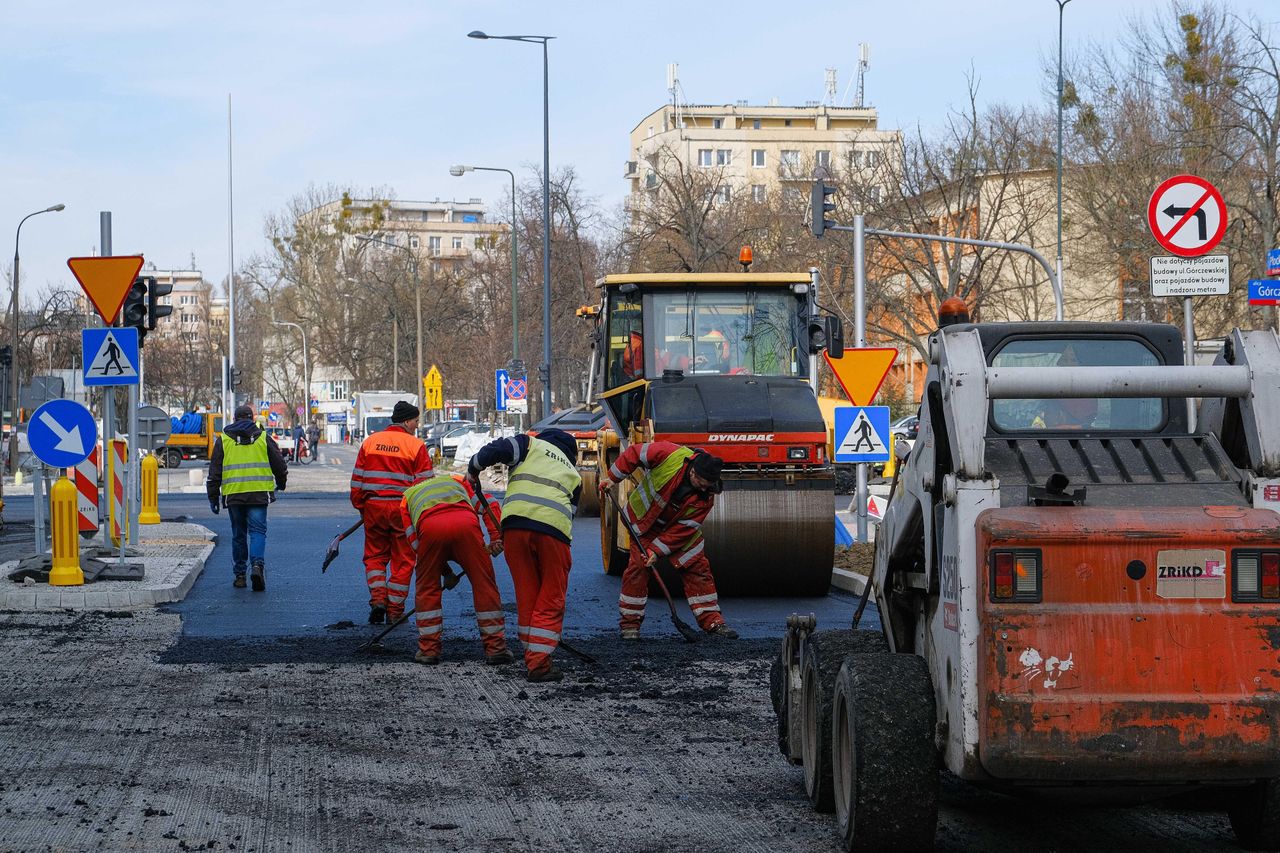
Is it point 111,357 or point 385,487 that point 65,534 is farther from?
point 385,487

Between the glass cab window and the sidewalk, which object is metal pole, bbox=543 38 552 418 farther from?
the glass cab window

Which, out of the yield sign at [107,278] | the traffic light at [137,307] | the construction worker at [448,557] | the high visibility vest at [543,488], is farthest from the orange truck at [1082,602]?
the traffic light at [137,307]

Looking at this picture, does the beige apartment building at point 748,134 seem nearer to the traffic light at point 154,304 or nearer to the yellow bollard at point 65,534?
the traffic light at point 154,304

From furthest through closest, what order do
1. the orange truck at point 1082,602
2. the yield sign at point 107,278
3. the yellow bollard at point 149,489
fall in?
the yellow bollard at point 149,489 < the yield sign at point 107,278 < the orange truck at point 1082,602

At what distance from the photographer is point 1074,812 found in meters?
6.52

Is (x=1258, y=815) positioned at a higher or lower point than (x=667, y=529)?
lower

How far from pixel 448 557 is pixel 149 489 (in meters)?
14.6

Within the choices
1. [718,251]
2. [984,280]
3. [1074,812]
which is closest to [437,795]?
[1074,812]

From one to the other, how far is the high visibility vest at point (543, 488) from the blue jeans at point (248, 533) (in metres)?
5.99

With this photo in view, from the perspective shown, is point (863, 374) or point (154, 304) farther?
point (154, 304)

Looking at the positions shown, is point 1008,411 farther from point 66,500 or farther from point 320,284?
point 320,284

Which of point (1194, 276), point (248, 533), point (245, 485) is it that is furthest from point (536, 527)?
point (248, 533)

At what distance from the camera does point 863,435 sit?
16.2 metres

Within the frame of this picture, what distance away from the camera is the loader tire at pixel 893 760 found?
5461 millimetres
